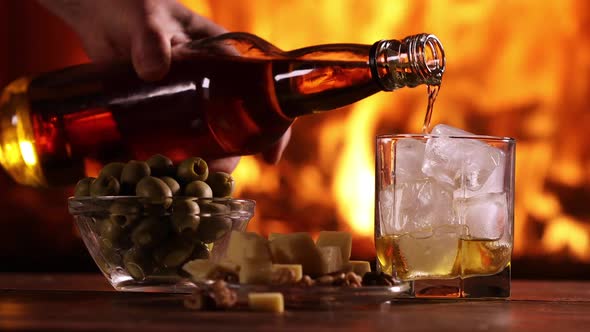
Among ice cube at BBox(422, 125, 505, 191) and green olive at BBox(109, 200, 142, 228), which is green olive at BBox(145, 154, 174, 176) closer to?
green olive at BBox(109, 200, 142, 228)

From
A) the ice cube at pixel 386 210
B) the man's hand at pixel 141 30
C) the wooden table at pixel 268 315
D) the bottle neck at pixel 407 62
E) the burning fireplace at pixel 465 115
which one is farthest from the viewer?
the burning fireplace at pixel 465 115

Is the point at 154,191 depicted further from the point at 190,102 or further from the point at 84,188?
the point at 190,102

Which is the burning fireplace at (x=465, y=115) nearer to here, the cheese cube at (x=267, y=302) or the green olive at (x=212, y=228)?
the green olive at (x=212, y=228)

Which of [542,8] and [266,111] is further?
[542,8]

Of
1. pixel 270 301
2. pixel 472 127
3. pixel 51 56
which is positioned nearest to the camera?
pixel 270 301

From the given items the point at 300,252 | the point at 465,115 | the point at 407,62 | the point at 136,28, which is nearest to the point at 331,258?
the point at 300,252

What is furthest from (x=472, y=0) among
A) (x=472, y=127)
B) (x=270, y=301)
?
(x=270, y=301)

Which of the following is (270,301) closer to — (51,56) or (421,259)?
(421,259)

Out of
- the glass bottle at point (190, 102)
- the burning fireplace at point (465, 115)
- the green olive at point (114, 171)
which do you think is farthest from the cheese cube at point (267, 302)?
the burning fireplace at point (465, 115)
